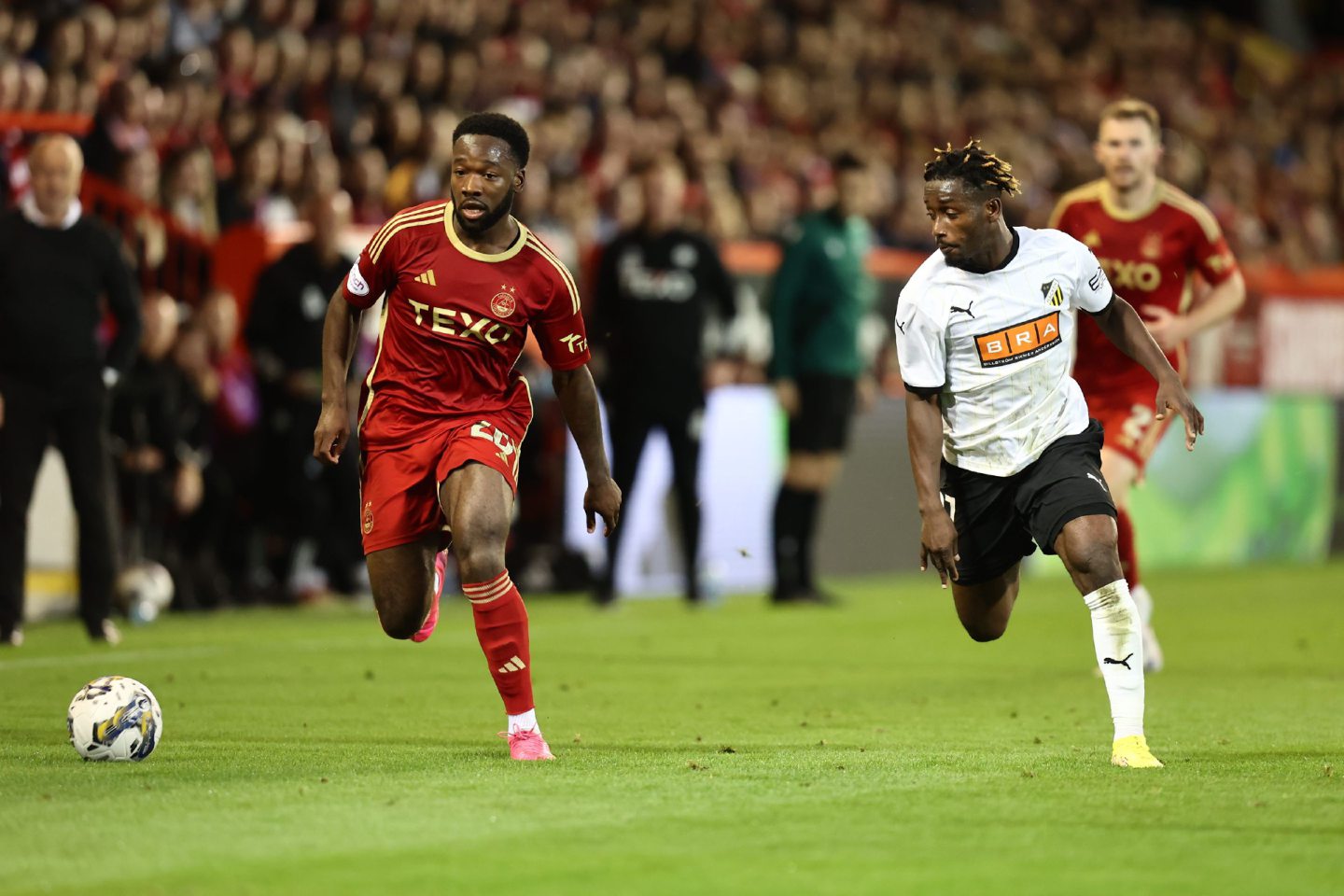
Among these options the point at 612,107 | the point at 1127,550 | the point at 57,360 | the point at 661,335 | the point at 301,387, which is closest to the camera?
the point at 1127,550

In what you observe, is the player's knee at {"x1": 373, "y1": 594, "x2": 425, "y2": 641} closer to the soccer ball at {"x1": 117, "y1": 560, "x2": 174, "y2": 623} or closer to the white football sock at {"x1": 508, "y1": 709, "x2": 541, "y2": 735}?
the white football sock at {"x1": 508, "y1": 709, "x2": 541, "y2": 735}

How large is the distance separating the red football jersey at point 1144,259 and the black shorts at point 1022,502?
2.47m

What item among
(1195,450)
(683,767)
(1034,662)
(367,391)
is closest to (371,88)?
(1195,450)

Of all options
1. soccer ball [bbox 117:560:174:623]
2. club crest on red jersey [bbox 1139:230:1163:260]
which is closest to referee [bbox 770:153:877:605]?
soccer ball [bbox 117:560:174:623]

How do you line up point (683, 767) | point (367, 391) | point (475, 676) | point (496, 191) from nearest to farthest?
point (683, 767)
point (496, 191)
point (367, 391)
point (475, 676)

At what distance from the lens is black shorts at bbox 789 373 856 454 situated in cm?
1462

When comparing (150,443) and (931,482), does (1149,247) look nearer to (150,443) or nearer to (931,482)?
(931,482)

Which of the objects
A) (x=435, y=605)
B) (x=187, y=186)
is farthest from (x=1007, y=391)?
(x=187, y=186)

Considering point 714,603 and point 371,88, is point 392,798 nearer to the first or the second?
point 714,603

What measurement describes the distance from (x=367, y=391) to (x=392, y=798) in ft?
7.35

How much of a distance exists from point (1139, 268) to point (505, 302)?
3948 mm

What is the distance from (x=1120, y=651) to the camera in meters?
6.71

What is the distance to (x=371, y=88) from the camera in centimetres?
1784

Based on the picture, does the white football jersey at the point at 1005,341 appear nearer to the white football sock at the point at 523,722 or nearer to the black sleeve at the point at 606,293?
the white football sock at the point at 523,722
